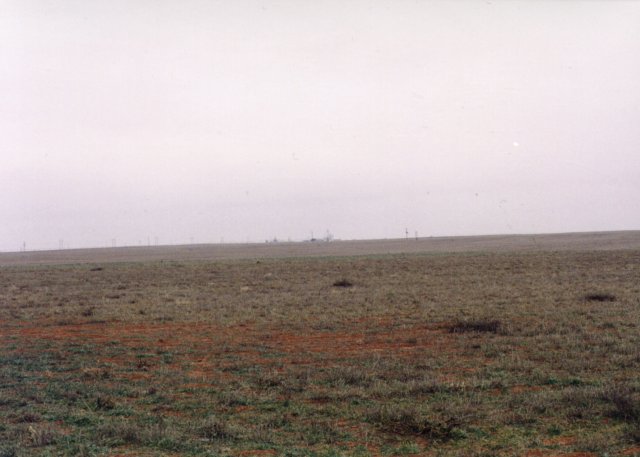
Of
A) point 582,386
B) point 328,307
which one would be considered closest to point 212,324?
point 328,307

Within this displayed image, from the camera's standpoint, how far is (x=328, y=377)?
35.1 ft

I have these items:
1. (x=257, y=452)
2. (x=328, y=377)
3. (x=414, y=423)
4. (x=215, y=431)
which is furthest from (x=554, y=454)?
(x=328, y=377)

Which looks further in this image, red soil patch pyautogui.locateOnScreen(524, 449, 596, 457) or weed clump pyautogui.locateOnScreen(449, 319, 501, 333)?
weed clump pyautogui.locateOnScreen(449, 319, 501, 333)

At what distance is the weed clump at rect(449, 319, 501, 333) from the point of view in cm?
1584

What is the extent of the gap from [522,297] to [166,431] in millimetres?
19496

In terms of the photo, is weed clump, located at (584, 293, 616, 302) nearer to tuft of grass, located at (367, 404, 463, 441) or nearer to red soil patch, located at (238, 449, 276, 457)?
tuft of grass, located at (367, 404, 463, 441)

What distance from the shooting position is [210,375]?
11.3 meters

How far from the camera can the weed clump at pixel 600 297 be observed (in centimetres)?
2166

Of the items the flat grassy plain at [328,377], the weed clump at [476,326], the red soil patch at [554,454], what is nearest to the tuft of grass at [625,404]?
the flat grassy plain at [328,377]

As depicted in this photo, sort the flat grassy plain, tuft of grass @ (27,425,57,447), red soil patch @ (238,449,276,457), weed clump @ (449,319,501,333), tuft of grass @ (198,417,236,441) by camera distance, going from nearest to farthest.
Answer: red soil patch @ (238,449,276,457) → tuft of grass @ (27,425,57,447) → the flat grassy plain → tuft of grass @ (198,417,236,441) → weed clump @ (449,319,501,333)

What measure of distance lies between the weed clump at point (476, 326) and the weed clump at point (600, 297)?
24.2 ft

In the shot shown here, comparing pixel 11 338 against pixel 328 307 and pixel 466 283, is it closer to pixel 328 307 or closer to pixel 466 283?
pixel 328 307

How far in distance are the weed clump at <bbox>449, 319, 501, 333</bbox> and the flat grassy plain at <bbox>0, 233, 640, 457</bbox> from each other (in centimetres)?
9

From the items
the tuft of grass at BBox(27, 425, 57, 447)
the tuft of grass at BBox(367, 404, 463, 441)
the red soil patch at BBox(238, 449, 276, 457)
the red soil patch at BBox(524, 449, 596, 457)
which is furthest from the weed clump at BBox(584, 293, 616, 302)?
the tuft of grass at BBox(27, 425, 57, 447)
